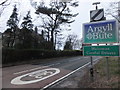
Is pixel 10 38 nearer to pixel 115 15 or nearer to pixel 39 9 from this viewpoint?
pixel 39 9

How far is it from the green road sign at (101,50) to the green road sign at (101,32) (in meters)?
0.28

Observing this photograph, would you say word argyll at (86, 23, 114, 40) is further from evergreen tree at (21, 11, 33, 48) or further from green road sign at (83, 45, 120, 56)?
evergreen tree at (21, 11, 33, 48)

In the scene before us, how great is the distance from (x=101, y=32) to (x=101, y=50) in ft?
2.47

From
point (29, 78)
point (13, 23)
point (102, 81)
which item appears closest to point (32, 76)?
point (29, 78)

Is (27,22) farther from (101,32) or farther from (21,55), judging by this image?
(101,32)

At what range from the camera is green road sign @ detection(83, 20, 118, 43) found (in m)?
6.15

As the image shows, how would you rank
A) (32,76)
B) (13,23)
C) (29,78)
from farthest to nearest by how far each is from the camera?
(13,23), (32,76), (29,78)

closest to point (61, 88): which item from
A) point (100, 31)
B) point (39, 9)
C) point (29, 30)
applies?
point (100, 31)

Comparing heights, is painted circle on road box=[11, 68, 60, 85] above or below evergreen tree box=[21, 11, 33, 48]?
below

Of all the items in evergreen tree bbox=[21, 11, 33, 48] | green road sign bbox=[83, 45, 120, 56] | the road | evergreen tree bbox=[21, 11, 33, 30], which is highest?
evergreen tree bbox=[21, 11, 33, 30]

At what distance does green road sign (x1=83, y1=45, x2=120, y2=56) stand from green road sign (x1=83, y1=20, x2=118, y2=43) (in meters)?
0.28

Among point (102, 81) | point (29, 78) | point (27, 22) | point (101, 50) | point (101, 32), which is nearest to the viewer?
point (101, 32)

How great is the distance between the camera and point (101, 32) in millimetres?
6469

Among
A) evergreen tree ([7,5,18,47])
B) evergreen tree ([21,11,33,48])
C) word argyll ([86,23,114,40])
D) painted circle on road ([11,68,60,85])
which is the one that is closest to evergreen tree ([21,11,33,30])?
evergreen tree ([21,11,33,48])
